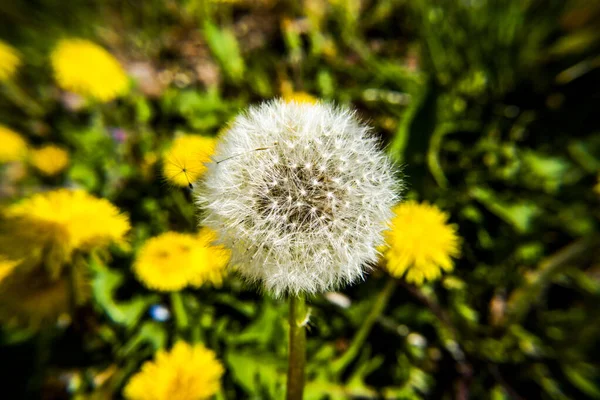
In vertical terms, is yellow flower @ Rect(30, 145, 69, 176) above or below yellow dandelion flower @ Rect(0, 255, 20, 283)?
above

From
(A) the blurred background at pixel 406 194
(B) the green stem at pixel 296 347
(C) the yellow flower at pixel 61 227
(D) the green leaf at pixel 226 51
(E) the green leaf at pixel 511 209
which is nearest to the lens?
(B) the green stem at pixel 296 347

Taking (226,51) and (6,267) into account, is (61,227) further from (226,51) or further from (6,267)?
(226,51)

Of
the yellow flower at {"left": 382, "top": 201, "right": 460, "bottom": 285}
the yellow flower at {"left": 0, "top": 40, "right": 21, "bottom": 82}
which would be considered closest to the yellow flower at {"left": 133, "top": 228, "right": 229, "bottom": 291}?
the yellow flower at {"left": 382, "top": 201, "right": 460, "bottom": 285}

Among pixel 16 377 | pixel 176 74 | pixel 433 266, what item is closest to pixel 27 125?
pixel 176 74

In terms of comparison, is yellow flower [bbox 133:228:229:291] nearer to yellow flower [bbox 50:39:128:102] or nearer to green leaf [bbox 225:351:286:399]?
green leaf [bbox 225:351:286:399]

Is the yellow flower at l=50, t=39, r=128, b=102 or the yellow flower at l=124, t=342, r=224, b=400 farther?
the yellow flower at l=50, t=39, r=128, b=102

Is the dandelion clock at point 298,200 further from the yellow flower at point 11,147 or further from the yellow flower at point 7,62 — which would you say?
the yellow flower at point 7,62

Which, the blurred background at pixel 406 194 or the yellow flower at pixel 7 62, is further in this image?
the yellow flower at pixel 7 62

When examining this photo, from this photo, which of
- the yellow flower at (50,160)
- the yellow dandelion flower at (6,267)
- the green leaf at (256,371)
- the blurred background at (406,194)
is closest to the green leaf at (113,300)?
the blurred background at (406,194)
